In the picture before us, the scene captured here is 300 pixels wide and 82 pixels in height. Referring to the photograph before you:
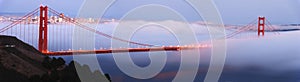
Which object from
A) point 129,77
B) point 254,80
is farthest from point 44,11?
point 254,80

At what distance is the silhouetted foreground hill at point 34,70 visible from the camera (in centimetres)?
299

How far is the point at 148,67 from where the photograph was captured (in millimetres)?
A: 3885

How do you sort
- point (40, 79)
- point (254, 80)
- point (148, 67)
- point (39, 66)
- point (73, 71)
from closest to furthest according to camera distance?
point (40, 79)
point (73, 71)
point (39, 66)
point (148, 67)
point (254, 80)

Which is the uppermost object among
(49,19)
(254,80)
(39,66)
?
(49,19)

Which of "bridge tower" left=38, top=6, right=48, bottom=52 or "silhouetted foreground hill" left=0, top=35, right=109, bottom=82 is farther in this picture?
"bridge tower" left=38, top=6, right=48, bottom=52

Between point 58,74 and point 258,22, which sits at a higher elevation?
point 258,22

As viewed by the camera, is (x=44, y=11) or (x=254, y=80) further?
(x=254, y=80)

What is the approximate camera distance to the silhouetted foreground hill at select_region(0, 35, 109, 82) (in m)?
2.99

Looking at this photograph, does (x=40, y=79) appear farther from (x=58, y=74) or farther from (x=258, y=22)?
(x=258, y=22)

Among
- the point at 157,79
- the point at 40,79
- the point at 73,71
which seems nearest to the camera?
the point at 40,79

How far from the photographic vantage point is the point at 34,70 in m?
3.21

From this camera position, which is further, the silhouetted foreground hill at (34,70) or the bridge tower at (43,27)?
the bridge tower at (43,27)

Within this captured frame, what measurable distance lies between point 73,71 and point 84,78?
0.40 feet

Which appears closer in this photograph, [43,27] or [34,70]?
[34,70]
